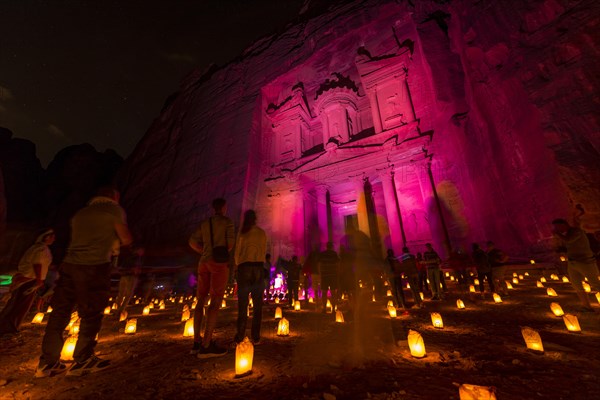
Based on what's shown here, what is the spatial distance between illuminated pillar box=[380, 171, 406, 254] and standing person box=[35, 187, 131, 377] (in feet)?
50.6

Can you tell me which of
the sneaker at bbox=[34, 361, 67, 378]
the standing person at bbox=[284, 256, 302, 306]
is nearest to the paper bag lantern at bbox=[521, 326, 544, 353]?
the sneaker at bbox=[34, 361, 67, 378]

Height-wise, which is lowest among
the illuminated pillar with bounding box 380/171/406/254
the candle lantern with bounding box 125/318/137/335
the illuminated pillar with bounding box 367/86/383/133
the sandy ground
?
the sandy ground

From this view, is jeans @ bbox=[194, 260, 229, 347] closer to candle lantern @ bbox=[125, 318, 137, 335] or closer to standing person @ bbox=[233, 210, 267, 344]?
standing person @ bbox=[233, 210, 267, 344]

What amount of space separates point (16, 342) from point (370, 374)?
5.75 metres

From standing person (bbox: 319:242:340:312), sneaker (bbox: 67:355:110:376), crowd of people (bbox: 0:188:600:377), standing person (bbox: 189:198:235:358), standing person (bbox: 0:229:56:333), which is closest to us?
sneaker (bbox: 67:355:110:376)

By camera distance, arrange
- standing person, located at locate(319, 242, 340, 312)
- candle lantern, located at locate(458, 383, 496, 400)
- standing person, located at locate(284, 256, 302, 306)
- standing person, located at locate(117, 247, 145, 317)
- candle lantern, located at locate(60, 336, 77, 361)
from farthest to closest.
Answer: standing person, located at locate(284, 256, 302, 306), standing person, located at locate(117, 247, 145, 317), standing person, located at locate(319, 242, 340, 312), candle lantern, located at locate(60, 336, 77, 361), candle lantern, located at locate(458, 383, 496, 400)

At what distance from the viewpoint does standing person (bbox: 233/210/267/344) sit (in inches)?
147

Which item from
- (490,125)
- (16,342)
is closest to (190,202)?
(16,342)

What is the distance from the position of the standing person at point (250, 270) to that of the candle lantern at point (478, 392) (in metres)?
2.79

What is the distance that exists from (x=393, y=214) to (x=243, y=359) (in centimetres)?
1535

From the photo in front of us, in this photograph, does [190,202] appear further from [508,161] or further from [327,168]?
[508,161]

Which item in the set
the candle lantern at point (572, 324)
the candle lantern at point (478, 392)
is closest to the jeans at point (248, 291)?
the candle lantern at point (478, 392)

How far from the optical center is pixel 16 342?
4066 millimetres

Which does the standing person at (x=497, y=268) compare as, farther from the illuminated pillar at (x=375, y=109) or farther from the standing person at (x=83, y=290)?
the illuminated pillar at (x=375, y=109)
